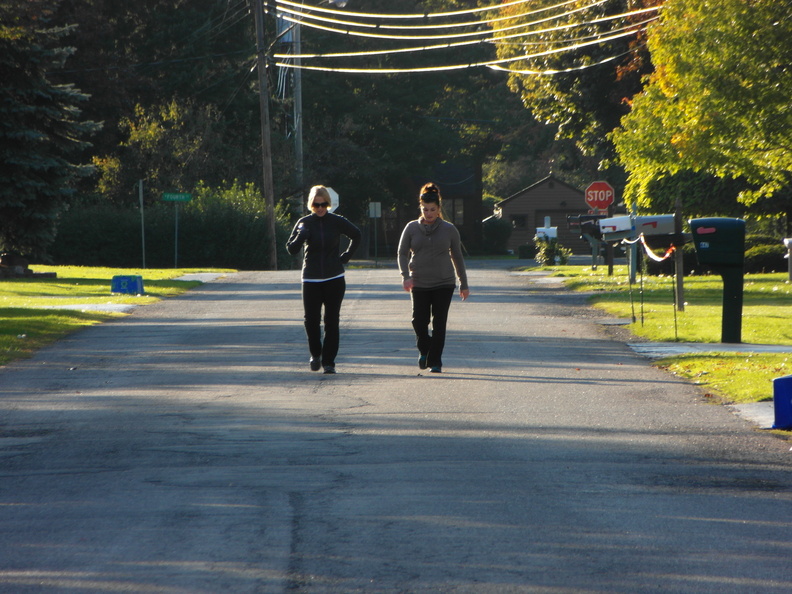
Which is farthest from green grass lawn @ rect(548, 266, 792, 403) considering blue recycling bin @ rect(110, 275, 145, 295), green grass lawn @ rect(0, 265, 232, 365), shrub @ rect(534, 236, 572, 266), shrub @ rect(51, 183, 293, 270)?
shrub @ rect(51, 183, 293, 270)

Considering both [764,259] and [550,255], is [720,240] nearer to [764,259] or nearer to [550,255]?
[764,259]

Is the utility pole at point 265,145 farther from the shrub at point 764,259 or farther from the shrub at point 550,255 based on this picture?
the shrub at point 764,259

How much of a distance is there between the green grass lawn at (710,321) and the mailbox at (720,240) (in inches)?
42.2

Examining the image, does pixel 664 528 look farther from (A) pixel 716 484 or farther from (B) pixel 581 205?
(B) pixel 581 205

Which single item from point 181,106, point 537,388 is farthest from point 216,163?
point 537,388

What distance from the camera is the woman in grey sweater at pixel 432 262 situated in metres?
12.1

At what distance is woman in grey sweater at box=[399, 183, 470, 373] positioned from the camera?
12.1m

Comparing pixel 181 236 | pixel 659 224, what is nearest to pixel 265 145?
pixel 181 236

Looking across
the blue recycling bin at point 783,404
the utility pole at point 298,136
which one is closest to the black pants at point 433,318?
the blue recycling bin at point 783,404

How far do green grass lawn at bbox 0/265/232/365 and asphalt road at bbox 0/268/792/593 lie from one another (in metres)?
2.36

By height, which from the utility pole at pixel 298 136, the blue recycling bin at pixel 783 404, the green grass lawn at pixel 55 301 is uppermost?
the utility pole at pixel 298 136

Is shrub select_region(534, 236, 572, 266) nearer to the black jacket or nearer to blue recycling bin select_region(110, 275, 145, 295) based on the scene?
blue recycling bin select_region(110, 275, 145, 295)

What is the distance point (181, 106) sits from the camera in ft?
160

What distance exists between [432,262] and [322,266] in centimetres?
112
